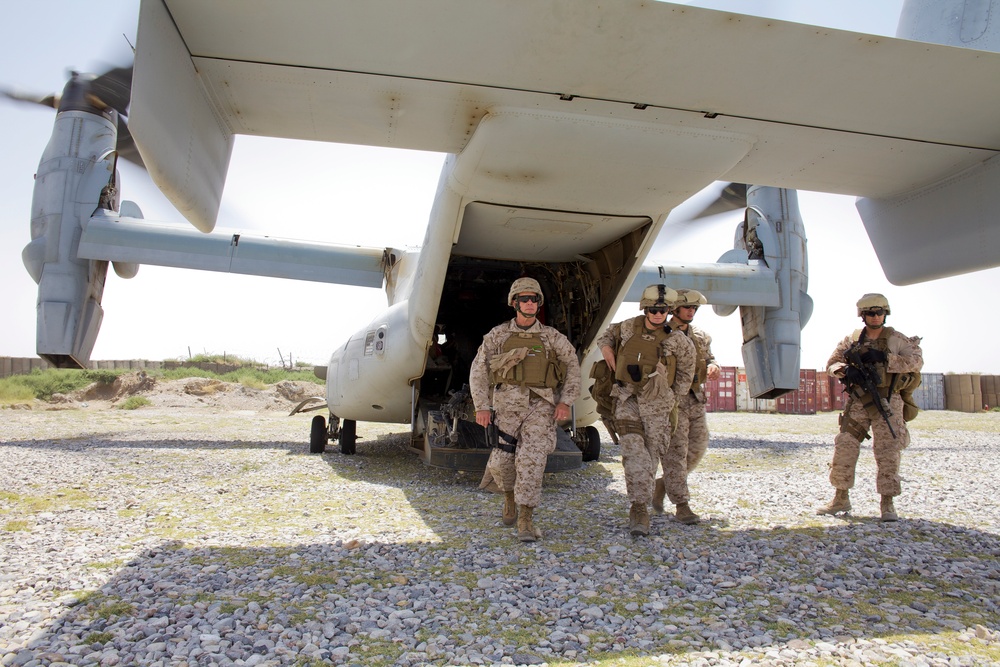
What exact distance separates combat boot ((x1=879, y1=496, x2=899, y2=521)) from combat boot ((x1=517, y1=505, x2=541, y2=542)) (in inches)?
111

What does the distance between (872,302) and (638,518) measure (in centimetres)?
263

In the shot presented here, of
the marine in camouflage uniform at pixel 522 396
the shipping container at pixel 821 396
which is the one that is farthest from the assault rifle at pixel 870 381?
the shipping container at pixel 821 396

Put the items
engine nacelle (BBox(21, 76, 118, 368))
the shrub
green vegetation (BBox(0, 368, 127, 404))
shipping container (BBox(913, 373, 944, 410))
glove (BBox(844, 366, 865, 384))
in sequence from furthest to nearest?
shipping container (BBox(913, 373, 944, 410))
green vegetation (BBox(0, 368, 127, 404))
the shrub
engine nacelle (BBox(21, 76, 118, 368))
glove (BBox(844, 366, 865, 384))

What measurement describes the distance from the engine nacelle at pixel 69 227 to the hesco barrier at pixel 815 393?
67.2ft

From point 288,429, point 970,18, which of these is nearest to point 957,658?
point 970,18

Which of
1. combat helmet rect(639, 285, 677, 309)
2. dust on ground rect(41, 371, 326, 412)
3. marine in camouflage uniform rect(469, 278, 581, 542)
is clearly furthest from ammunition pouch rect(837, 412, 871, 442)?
dust on ground rect(41, 371, 326, 412)

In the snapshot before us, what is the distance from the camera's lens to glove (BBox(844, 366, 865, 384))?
198 inches

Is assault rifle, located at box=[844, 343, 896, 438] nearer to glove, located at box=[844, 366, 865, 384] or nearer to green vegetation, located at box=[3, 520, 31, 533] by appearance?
glove, located at box=[844, 366, 865, 384]

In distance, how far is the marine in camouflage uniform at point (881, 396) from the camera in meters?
4.93

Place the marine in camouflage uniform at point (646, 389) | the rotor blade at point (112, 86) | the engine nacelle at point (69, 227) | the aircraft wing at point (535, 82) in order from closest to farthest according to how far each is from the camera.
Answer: the aircraft wing at point (535, 82) < the marine in camouflage uniform at point (646, 389) < the engine nacelle at point (69, 227) < the rotor blade at point (112, 86)

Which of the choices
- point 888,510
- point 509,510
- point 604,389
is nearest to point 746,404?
point 888,510

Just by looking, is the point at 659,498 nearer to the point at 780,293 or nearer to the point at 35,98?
the point at 780,293

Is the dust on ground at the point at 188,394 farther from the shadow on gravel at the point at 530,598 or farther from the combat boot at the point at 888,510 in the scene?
the combat boot at the point at 888,510

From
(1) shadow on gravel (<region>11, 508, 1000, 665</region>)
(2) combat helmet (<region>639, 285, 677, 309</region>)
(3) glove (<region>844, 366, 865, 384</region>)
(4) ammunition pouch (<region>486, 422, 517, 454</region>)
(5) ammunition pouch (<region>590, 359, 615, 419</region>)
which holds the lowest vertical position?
(1) shadow on gravel (<region>11, 508, 1000, 665</region>)
